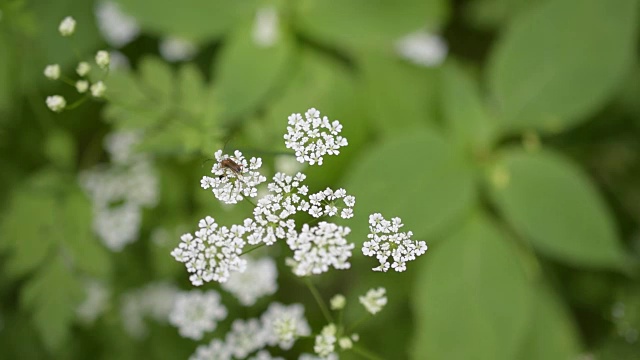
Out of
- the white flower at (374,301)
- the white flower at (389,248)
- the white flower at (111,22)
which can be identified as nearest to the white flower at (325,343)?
the white flower at (374,301)

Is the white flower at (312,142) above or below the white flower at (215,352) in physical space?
above

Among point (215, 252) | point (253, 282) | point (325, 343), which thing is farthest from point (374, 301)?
point (253, 282)

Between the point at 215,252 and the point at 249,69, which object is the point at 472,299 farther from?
the point at 215,252

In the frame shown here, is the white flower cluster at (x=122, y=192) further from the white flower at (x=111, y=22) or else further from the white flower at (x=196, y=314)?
the white flower at (x=196, y=314)

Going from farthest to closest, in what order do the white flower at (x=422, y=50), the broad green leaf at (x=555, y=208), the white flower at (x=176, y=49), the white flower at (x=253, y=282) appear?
the white flower at (x=422, y=50) < the white flower at (x=176, y=49) < the broad green leaf at (x=555, y=208) < the white flower at (x=253, y=282)

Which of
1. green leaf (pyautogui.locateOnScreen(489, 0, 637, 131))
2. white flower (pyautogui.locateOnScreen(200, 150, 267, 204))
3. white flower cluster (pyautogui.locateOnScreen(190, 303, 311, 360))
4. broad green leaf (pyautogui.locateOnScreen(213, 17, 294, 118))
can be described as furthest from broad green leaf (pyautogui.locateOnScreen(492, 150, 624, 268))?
white flower (pyautogui.locateOnScreen(200, 150, 267, 204))
